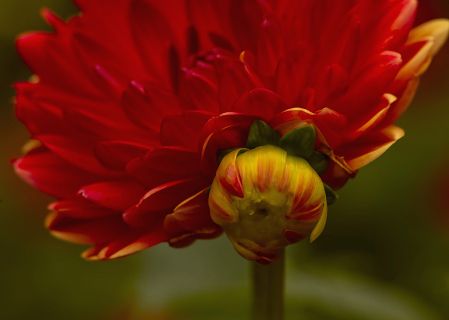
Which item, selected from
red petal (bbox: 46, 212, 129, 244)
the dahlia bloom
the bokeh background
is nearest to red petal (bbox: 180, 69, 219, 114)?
the dahlia bloom

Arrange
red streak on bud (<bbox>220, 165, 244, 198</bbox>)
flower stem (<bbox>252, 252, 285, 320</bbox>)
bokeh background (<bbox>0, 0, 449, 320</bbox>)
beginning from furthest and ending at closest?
bokeh background (<bbox>0, 0, 449, 320</bbox>) < flower stem (<bbox>252, 252, 285, 320</bbox>) < red streak on bud (<bbox>220, 165, 244, 198</bbox>)

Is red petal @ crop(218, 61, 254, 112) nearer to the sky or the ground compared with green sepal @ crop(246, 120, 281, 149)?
nearer to the sky

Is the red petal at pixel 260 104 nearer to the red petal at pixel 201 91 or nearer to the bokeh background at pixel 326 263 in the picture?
the red petal at pixel 201 91

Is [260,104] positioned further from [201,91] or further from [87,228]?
[87,228]

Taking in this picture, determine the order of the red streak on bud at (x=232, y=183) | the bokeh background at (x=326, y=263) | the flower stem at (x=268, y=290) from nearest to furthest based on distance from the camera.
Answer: the red streak on bud at (x=232, y=183) → the flower stem at (x=268, y=290) → the bokeh background at (x=326, y=263)

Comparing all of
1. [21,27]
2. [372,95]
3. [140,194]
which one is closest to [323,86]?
[372,95]

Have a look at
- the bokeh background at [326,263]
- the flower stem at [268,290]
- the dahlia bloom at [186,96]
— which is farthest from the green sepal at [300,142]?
the bokeh background at [326,263]

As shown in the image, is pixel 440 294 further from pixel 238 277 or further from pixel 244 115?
pixel 244 115

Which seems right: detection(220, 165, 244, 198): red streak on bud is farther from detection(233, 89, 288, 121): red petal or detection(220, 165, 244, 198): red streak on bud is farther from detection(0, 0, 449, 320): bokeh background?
detection(0, 0, 449, 320): bokeh background
